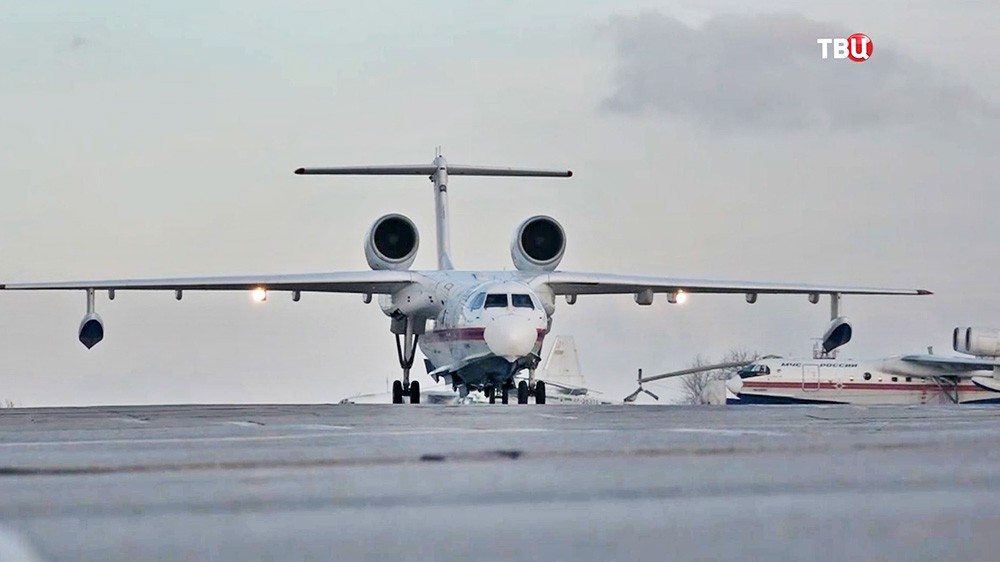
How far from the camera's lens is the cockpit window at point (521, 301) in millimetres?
26453

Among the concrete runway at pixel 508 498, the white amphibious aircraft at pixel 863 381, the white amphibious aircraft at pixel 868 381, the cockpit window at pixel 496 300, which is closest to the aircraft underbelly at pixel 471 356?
the cockpit window at pixel 496 300

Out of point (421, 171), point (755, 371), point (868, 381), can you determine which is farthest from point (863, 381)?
point (421, 171)

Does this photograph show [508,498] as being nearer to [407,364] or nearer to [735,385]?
[407,364]

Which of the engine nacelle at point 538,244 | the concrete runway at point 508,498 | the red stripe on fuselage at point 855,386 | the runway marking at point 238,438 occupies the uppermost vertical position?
the engine nacelle at point 538,244

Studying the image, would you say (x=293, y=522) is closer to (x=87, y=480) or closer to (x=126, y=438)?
(x=87, y=480)

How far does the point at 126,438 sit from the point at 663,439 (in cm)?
254

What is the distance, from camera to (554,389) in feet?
179

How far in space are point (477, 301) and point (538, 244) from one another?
377 cm

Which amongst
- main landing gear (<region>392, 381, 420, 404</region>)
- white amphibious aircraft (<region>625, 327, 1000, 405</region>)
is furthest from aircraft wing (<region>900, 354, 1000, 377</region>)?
main landing gear (<region>392, 381, 420, 404</region>)

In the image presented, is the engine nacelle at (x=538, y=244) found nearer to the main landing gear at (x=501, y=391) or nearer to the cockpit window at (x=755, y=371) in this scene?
the main landing gear at (x=501, y=391)

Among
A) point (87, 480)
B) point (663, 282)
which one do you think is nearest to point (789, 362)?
point (663, 282)

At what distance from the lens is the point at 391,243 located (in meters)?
30.5

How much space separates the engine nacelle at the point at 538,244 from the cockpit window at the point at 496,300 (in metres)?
3.58

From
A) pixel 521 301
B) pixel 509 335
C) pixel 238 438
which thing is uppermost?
pixel 521 301
